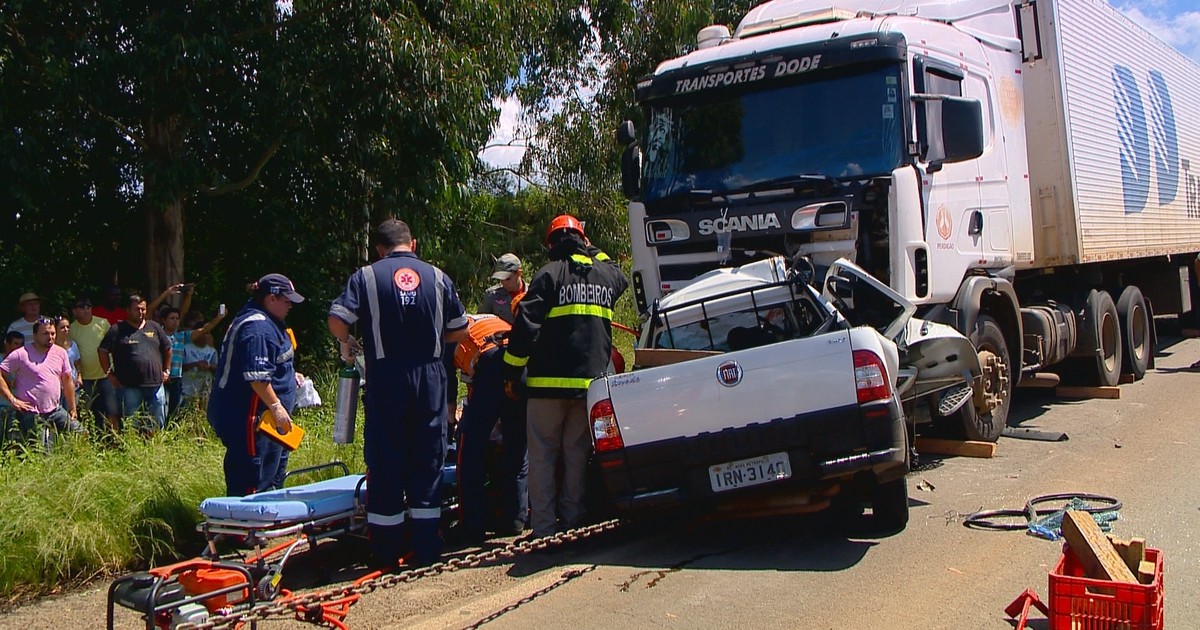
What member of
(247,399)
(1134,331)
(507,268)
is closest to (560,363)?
(507,268)

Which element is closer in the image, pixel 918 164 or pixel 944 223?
pixel 918 164

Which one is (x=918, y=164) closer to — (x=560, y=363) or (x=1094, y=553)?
(x=560, y=363)

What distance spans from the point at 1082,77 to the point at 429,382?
25.0ft

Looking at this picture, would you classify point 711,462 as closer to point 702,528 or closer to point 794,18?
point 702,528

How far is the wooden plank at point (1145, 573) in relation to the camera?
425 centimetres

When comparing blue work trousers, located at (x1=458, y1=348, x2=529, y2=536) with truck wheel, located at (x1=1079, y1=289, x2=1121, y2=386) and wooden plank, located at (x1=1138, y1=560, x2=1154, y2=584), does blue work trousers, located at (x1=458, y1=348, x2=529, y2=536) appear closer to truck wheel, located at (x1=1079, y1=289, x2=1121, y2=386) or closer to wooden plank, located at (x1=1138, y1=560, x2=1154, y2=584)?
wooden plank, located at (x1=1138, y1=560, x2=1154, y2=584)

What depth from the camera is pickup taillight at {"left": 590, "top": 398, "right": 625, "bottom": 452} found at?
5598 millimetres

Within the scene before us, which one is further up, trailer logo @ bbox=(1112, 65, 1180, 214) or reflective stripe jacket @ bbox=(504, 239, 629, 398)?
trailer logo @ bbox=(1112, 65, 1180, 214)

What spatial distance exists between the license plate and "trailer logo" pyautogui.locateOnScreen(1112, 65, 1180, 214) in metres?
7.68

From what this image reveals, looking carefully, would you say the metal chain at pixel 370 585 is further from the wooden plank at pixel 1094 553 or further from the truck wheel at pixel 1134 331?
the truck wheel at pixel 1134 331

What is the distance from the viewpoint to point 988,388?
26.9ft

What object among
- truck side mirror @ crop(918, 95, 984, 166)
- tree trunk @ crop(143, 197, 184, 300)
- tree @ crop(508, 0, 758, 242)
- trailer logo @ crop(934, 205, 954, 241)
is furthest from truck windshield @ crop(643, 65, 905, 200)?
tree @ crop(508, 0, 758, 242)

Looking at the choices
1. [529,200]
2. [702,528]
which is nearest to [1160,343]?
[529,200]

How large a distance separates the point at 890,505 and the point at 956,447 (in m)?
2.50
